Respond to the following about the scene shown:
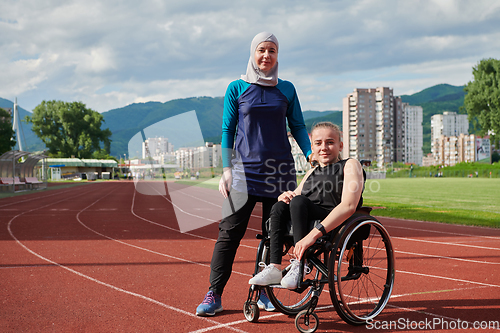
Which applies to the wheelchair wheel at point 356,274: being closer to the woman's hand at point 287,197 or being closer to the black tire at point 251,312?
the woman's hand at point 287,197

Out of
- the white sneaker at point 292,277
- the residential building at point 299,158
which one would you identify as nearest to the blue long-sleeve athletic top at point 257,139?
the residential building at point 299,158

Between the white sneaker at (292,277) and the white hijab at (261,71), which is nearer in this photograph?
the white sneaker at (292,277)

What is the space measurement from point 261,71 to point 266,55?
0.13 m

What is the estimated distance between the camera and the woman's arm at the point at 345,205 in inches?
107

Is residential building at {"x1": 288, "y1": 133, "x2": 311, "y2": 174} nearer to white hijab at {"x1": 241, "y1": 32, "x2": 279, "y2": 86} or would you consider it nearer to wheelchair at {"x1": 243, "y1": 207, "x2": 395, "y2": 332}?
white hijab at {"x1": 241, "y1": 32, "x2": 279, "y2": 86}

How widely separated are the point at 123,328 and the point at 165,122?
2180mm

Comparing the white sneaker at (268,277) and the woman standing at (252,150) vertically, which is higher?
the woman standing at (252,150)

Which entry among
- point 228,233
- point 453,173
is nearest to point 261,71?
point 228,233

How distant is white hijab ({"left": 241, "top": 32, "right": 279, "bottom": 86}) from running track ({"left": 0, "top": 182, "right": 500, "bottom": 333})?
1.79m

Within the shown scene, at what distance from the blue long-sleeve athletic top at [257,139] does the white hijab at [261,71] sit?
0.05 meters

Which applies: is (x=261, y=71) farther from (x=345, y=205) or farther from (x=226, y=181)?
(x=345, y=205)

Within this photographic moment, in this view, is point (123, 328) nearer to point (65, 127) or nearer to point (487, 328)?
point (487, 328)

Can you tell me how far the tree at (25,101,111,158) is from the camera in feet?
233

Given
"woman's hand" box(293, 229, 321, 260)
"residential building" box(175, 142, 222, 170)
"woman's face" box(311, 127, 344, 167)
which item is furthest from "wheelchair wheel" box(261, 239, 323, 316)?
"residential building" box(175, 142, 222, 170)
